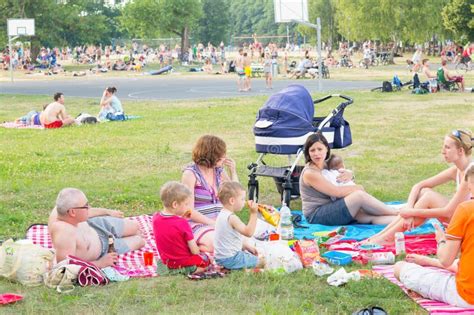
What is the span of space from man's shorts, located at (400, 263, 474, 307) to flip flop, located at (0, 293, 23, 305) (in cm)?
299

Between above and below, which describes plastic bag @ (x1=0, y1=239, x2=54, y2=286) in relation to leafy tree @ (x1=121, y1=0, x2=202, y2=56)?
below

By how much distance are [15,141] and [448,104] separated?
1247cm

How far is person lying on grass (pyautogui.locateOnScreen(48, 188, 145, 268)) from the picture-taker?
291 inches

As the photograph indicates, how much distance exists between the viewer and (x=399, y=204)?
10.4m

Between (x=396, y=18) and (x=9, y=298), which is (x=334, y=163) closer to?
(x=9, y=298)

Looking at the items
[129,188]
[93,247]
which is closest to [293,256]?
[93,247]

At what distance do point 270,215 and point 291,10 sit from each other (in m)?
27.9

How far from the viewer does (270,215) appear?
9398 millimetres

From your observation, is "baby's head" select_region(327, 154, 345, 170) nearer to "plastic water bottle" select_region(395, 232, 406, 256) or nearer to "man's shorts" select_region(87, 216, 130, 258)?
"plastic water bottle" select_region(395, 232, 406, 256)

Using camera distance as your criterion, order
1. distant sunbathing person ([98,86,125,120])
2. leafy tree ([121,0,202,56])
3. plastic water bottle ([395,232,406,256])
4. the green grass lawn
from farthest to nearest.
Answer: leafy tree ([121,0,202,56]) → distant sunbathing person ([98,86,125,120]) → plastic water bottle ([395,232,406,256]) → the green grass lawn

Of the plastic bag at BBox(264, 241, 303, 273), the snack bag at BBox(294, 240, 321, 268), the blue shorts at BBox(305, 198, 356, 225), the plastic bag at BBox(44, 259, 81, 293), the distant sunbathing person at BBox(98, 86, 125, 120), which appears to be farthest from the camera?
the distant sunbathing person at BBox(98, 86, 125, 120)

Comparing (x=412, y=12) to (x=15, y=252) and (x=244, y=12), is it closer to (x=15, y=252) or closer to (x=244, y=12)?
(x=15, y=252)

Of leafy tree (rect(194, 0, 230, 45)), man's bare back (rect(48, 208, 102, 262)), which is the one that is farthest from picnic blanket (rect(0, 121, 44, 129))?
leafy tree (rect(194, 0, 230, 45))

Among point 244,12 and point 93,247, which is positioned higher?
point 244,12
